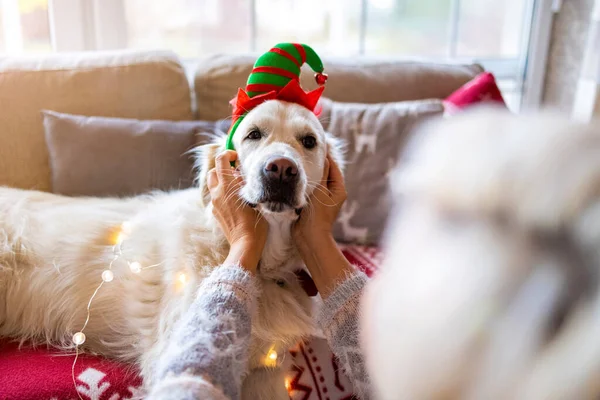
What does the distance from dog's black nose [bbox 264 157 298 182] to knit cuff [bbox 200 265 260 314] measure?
0.29 meters

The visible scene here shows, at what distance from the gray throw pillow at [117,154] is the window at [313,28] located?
34.8 inches

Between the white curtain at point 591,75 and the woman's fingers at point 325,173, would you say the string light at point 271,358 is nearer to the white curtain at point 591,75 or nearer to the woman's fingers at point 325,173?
the woman's fingers at point 325,173

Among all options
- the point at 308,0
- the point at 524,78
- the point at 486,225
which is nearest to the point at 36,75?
the point at 308,0

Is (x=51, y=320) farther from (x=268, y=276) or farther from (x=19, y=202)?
(x=268, y=276)

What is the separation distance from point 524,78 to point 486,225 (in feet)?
10.2

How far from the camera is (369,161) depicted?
6.30 ft

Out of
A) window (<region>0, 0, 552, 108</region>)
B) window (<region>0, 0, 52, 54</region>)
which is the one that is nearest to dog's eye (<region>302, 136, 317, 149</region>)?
window (<region>0, 0, 552, 108</region>)

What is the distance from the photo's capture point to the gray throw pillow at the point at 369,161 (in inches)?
75.4

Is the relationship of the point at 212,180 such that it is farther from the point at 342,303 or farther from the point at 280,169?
the point at 342,303

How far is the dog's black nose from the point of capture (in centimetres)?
119

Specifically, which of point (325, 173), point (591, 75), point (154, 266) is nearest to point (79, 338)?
point (154, 266)

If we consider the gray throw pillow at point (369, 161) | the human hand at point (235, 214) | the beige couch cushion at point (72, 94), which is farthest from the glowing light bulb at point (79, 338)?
the gray throw pillow at point (369, 161)

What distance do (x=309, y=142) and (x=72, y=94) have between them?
1104 millimetres

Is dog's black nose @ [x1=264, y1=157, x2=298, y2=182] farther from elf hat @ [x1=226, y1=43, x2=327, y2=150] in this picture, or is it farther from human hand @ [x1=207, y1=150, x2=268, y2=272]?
elf hat @ [x1=226, y1=43, x2=327, y2=150]
